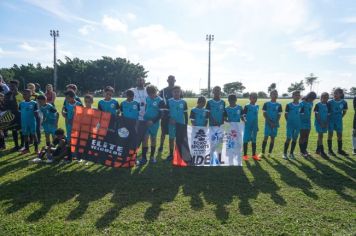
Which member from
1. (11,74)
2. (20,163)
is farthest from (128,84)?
(20,163)

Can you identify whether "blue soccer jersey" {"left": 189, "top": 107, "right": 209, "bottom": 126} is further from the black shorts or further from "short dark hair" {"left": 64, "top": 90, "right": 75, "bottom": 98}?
"short dark hair" {"left": 64, "top": 90, "right": 75, "bottom": 98}

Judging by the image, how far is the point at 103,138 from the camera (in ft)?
25.8

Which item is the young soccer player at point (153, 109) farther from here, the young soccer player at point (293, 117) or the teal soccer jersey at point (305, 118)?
the teal soccer jersey at point (305, 118)

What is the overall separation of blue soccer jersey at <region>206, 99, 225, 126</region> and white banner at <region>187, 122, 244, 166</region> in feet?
2.64

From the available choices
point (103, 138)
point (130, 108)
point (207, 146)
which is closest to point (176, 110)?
point (130, 108)

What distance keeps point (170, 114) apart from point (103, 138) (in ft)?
7.39

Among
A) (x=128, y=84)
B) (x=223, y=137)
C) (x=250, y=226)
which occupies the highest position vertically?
(x=128, y=84)

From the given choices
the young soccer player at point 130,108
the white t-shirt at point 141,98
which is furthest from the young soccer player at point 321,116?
the young soccer player at point 130,108

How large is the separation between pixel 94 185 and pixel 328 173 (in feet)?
19.3

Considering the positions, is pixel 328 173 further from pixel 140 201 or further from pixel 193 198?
pixel 140 201

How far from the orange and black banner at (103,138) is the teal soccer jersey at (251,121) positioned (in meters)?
3.80

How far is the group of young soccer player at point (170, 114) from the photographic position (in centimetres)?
898

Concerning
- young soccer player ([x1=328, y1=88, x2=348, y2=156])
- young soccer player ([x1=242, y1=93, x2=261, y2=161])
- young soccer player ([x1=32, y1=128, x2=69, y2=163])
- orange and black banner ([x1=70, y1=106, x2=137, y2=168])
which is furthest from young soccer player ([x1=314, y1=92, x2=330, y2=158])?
young soccer player ([x1=32, y1=128, x2=69, y2=163])

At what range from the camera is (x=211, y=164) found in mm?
8227
